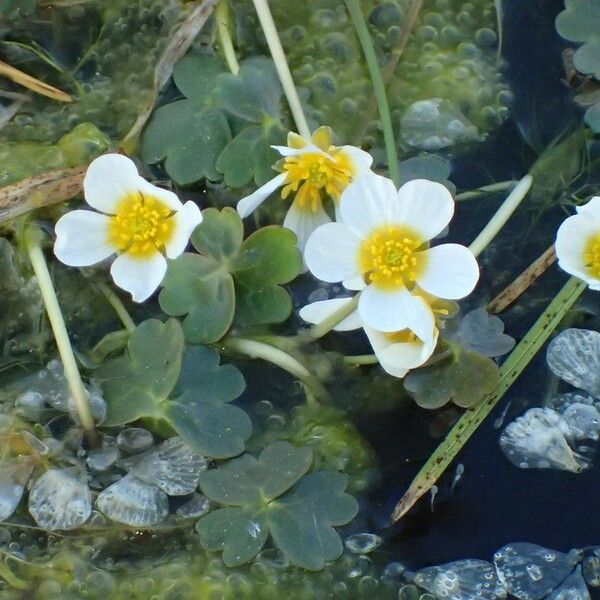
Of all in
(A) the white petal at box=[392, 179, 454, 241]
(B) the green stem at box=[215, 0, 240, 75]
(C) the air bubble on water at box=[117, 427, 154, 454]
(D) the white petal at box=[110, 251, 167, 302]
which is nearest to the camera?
(A) the white petal at box=[392, 179, 454, 241]

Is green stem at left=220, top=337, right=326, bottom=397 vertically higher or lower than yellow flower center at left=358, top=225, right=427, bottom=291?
lower

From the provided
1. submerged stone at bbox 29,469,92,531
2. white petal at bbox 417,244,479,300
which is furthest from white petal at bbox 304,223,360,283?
submerged stone at bbox 29,469,92,531

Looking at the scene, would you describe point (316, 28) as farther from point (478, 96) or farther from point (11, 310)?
point (11, 310)

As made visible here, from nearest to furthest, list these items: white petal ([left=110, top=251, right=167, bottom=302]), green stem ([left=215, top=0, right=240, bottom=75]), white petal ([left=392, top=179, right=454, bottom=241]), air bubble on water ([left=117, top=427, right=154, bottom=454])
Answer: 1. white petal ([left=392, top=179, right=454, bottom=241])
2. white petal ([left=110, top=251, right=167, bottom=302])
3. air bubble on water ([left=117, top=427, right=154, bottom=454])
4. green stem ([left=215, top=0, right=240, bottom=75])

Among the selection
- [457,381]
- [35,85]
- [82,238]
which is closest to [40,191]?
[82,238]

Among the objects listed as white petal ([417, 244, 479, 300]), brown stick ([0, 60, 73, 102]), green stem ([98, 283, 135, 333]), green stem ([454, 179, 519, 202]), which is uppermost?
brown stick ([0, 60, 73, 102])

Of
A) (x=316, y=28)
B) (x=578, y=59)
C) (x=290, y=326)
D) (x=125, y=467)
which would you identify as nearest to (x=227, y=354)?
(x=290, y=326)

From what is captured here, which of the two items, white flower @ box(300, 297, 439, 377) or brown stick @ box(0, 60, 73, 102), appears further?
brown stick @ box(0, 60, 73, 102)

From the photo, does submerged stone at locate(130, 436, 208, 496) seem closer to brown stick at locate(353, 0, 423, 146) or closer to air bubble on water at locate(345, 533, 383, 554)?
air bubble on water at locate(345, 533, 383, 554)

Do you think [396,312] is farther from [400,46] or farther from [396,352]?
[400,46]

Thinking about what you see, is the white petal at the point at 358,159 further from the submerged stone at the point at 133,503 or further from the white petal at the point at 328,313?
the submerged stone at the point at 133,503
